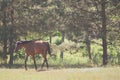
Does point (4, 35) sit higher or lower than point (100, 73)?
higher

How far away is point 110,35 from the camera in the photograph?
33.4 meters

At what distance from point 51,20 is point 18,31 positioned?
3269mm

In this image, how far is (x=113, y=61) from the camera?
115 ft

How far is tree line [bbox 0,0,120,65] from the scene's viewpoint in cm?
3306

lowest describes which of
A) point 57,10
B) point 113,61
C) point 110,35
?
point 113,61

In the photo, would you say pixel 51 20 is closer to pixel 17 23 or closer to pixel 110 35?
pixel 17 23

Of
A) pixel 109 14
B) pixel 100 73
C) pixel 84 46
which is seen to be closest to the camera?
pixel 100 73

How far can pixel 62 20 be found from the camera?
33500 mm

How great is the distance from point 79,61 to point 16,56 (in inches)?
245

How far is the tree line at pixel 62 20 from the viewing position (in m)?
33.1

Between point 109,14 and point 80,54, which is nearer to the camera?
point 109,14

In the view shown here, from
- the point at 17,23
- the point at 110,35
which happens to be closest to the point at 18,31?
the point at 17,23

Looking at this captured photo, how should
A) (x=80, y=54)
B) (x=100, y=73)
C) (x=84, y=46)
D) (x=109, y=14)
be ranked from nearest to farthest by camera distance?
(x=100, y=73) < (x=109, y=14) < (x=84, y=46) < (x=80, y=54)

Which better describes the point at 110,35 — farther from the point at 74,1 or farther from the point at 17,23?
the point at 17,23
